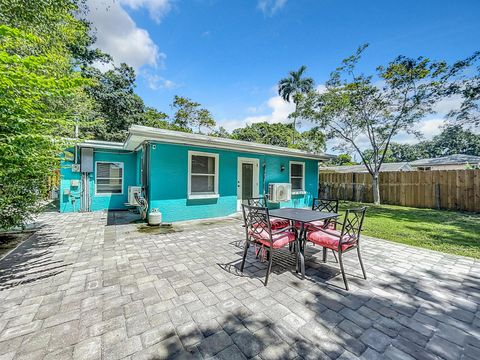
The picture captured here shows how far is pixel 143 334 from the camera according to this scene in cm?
186

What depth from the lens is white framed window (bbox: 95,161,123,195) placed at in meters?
8.23

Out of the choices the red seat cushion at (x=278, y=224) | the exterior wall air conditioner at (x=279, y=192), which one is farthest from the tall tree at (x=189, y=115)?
the red seat cushion at (x=278, y=224)

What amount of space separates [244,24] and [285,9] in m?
1.44

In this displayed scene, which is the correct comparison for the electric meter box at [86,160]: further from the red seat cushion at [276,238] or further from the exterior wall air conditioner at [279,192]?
the red seat cushion at [276,238]

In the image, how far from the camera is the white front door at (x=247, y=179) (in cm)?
795

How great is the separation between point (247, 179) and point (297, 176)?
2853mm

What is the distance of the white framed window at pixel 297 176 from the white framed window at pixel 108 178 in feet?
24.8

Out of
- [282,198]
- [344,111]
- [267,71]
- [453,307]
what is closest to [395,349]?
[453,307]

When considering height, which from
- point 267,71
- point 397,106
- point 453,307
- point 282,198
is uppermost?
point 267,71

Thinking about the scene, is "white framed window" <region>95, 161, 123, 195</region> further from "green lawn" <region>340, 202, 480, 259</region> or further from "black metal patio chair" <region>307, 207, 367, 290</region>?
"green lawn" <region>340, 202, 480, 259</region>

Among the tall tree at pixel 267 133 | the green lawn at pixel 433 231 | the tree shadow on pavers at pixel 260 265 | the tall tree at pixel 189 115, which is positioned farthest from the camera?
the tall tree at pixel 267 133

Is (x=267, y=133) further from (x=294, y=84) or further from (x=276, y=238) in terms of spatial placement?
(x=276, y=238)

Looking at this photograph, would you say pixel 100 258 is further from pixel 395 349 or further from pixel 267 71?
pixel 267 71

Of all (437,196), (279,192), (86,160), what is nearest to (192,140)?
(279,192)
